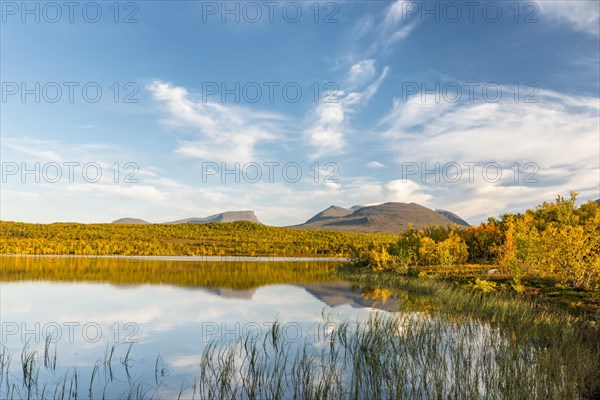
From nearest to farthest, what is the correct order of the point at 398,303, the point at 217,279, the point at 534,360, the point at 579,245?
1. the point at 534,360
2. the point at 579,245
3. the point at 398,303
4. the point at 217,279

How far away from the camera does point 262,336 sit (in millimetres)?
17469

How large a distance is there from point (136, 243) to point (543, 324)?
114 meters

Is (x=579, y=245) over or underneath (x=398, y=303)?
over

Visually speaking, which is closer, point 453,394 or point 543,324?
point 453,394

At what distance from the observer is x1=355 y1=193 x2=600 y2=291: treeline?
25.7 metres

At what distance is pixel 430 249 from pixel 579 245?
28.1m

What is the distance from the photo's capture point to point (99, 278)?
138ft

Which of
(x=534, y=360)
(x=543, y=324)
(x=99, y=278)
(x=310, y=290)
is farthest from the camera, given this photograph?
(x=99, y=278)

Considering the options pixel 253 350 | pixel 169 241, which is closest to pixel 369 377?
pixel 253 350

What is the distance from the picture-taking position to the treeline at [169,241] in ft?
333

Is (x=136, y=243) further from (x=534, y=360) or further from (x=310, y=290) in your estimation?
(x=534, y=360)

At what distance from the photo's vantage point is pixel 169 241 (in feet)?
447

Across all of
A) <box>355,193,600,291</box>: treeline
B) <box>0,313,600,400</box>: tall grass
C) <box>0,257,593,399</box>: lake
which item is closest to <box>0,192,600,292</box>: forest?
<box>355,193,600,291</box>: treeline

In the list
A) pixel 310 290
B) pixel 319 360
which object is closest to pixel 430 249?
pixel 310 290
